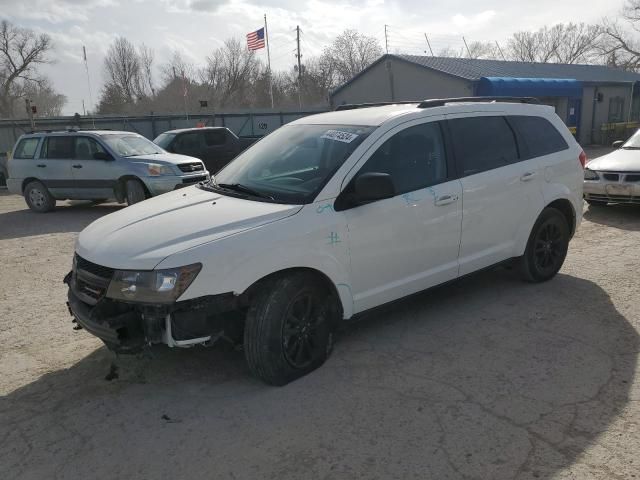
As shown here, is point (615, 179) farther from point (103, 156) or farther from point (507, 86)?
point (507, 86)

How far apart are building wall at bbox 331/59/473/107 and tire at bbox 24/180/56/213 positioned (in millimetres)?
18422

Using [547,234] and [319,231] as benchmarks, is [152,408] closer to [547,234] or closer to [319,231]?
[319,231]

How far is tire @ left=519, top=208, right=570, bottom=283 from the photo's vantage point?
16.9 ft

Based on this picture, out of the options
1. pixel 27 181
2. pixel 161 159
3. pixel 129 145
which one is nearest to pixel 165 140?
pixel 129 145

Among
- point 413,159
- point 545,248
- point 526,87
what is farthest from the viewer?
point 526,87

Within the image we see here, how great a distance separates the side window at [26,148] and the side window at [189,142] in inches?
135

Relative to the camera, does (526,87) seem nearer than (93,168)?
No

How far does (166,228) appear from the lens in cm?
344

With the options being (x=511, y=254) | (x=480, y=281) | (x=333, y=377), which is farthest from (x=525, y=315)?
(x=333, y=377)

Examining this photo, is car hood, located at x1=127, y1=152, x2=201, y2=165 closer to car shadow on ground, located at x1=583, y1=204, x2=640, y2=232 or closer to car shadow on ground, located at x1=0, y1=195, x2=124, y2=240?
car shadow on ground, located at x1=0, y1=195, x2=124, y2=240

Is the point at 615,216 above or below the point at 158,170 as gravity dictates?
below

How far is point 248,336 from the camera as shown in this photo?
3314 millimetres

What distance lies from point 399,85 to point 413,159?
24.9 metres

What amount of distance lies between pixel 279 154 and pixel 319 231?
43.2 inches
